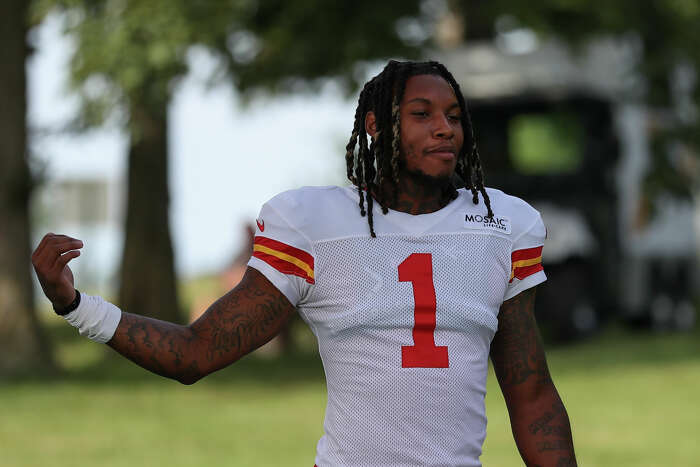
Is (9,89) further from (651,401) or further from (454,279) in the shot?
(454,279)

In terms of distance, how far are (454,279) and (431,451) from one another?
460mm

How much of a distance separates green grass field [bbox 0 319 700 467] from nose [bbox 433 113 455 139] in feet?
19.5

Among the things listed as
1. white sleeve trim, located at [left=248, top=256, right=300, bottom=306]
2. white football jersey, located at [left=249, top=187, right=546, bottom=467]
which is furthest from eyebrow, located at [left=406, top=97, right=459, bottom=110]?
white sleeve trim, located at [left=248, top=256, right=300, bottom=306]

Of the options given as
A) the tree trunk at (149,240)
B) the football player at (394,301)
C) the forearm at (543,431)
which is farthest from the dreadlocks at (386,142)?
the tree trunk at (149,240)

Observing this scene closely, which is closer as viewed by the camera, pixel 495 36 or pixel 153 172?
pixel 153 172

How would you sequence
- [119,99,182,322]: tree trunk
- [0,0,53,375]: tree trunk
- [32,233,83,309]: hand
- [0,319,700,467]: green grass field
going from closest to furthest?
[32,233,83,309]: hand, [0,319,700,467]: green grass field, [0,0,53,375]: tree trunk, [119,99,182,322]: tree trunk

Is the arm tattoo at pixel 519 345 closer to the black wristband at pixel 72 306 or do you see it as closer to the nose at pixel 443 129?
the nose at pixel 443 129

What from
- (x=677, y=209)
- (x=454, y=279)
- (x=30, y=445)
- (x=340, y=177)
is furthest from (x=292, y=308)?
(x=340, y=177)

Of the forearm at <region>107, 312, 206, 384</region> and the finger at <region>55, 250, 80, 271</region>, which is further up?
the finger at <region>55, 250, 80, 271</region>

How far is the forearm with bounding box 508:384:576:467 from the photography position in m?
3.42

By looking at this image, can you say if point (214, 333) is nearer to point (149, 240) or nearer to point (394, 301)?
point (394, 301)

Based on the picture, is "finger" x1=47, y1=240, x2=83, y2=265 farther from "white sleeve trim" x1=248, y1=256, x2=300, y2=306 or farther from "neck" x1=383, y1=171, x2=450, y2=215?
"neck" x1=383, y1=171, x2=450, y2=215

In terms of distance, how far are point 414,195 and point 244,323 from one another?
0.59m

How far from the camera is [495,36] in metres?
20.1
